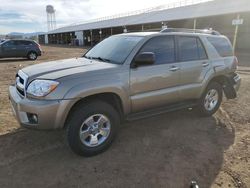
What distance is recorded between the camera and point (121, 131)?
474 centimetres

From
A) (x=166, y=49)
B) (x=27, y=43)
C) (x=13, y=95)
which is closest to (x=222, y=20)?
(x=27, y=43)

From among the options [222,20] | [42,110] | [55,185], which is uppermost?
[222,20]

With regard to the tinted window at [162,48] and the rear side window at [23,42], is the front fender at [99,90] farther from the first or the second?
the rear side window at [23,42]

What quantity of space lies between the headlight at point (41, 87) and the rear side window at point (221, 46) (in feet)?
11.7

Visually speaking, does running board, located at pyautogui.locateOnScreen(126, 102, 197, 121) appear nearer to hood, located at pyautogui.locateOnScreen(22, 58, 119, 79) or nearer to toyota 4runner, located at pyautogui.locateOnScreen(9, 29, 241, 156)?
toyota 4runner, located at pyautogui.locateOnScreen(9, 29, 241, 156)

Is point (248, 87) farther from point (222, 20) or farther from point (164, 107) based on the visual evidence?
point (222, 20)

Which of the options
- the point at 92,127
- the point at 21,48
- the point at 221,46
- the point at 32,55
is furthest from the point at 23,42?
the point at 92,127

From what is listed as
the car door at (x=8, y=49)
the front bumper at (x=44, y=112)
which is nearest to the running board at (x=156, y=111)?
the front bumper at (x=44, y=112)

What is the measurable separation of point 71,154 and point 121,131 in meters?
1.19

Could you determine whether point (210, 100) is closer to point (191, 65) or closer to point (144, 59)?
point (191, 65)

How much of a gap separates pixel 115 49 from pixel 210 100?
2539mm

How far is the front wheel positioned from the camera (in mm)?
5328

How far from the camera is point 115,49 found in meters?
4.41

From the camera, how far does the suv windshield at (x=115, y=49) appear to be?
162 inches
